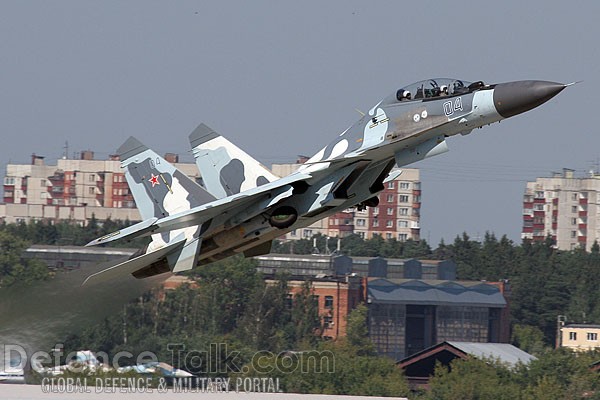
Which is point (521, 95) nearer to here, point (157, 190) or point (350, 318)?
point (157, 190)

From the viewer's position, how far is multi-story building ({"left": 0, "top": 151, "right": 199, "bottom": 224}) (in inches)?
4424

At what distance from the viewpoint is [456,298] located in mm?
76250

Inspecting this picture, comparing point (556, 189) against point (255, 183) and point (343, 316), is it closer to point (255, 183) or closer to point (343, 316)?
point (343, 316)

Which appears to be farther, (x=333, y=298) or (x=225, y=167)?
(x=333, y=298)

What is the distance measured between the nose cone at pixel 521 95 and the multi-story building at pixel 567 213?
320 feet

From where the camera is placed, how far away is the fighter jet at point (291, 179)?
20984 millimetres

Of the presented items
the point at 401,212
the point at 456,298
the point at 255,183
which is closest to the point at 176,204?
the point at 255,183

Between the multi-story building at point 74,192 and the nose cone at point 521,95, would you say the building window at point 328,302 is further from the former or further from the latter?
the nose cone at point 521,95

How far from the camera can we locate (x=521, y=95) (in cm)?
2022

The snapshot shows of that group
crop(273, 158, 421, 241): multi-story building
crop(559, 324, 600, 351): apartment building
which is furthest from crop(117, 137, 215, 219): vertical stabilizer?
crop(273, 158, 421, 241): multi-story building

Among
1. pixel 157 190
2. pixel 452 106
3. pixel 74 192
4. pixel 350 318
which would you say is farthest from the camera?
pixel 74 192

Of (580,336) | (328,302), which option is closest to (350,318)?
(328,302)

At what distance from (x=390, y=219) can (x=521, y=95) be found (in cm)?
10154

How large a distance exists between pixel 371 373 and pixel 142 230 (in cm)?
3453
